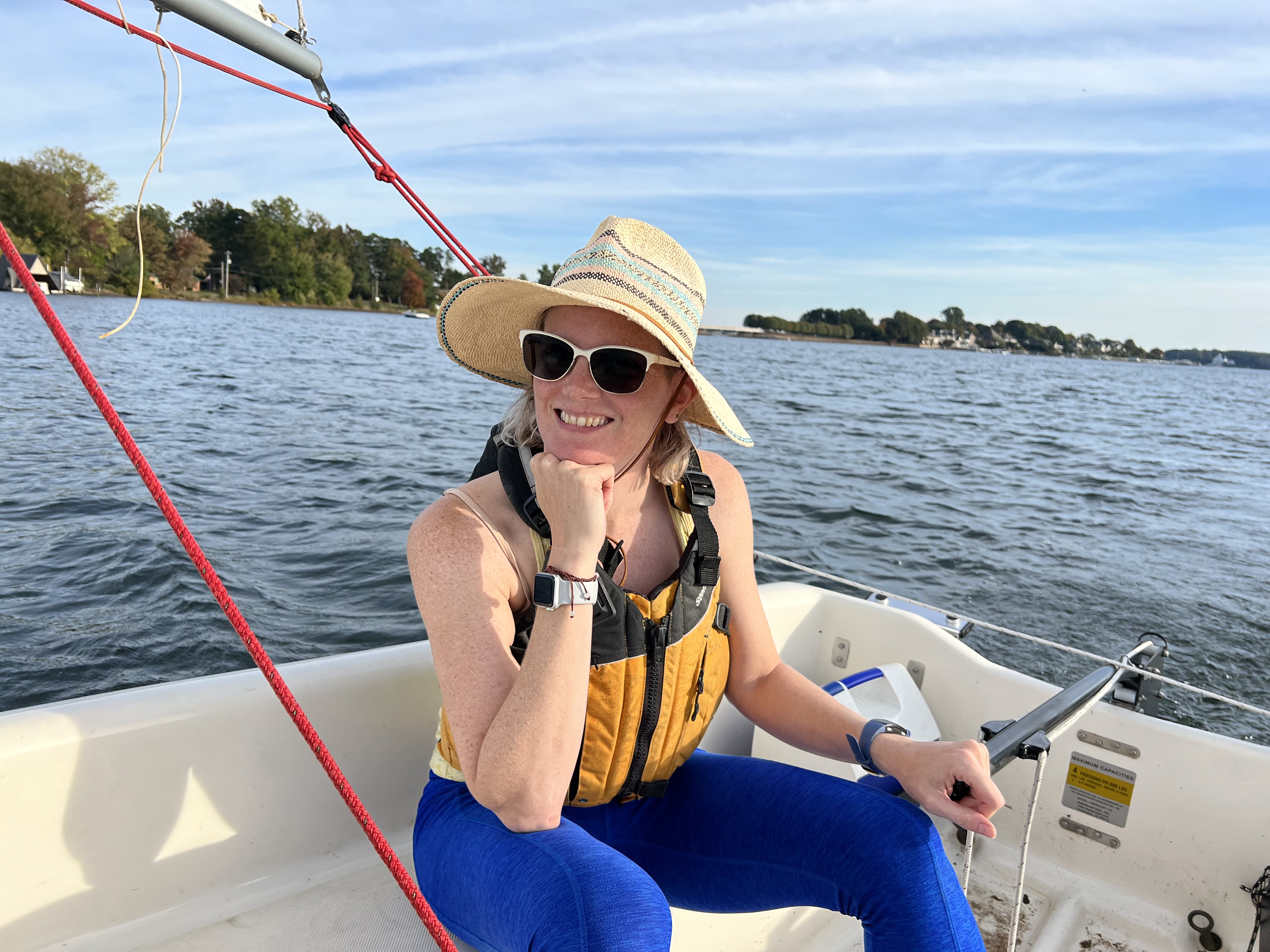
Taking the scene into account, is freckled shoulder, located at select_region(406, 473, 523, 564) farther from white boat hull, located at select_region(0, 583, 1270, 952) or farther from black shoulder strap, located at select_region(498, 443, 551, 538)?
white boat hull, located at select_region(0, 583, 1270, 952)

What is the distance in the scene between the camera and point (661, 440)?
5.96 feet

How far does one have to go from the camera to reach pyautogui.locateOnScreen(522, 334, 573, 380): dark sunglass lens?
1512 millimetres

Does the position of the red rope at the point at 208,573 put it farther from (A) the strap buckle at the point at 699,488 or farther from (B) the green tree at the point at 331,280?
(B) the green tree at the point at 331,280

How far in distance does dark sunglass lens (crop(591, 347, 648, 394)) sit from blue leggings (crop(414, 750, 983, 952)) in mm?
785

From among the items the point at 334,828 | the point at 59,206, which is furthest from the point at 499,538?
the point at 59,206

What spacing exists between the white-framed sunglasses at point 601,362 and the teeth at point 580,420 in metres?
0.05

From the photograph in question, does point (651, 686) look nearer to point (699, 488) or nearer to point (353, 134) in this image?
point (699, 488)

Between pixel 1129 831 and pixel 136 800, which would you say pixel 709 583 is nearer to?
pixel 136 800

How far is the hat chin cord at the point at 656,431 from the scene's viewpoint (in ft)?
5.51

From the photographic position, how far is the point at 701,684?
1713 millimetres

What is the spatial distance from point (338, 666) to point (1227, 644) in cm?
751

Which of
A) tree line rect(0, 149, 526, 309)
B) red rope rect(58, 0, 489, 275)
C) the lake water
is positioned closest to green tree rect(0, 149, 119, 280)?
tree line rect(0, 149, 526, 309)

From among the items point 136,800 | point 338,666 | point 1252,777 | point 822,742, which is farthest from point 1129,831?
point 136,800

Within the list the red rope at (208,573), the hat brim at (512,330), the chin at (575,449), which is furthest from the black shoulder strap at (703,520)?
the red rope at (208,573)
